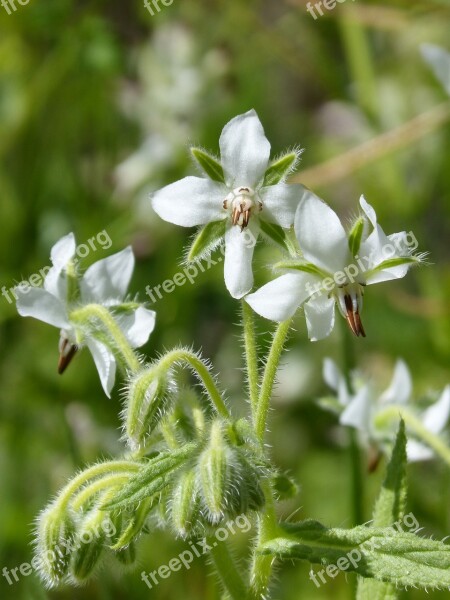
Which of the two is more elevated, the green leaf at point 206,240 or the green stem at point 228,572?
the green leaf at point 206,240

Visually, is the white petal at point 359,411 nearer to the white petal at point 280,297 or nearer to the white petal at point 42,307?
the white petal at point 280,297

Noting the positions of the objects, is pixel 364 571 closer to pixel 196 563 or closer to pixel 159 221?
pixel 196 563

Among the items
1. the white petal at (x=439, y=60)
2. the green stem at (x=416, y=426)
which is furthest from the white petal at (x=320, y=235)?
the white petal at (x=439, y=60)

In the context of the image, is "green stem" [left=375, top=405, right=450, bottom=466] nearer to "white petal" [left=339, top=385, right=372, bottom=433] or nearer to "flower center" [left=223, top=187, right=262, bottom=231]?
"white petal" [left=339, top=385, right=372, bottom=433]

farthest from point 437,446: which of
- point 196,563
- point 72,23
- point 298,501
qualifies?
point 72,23

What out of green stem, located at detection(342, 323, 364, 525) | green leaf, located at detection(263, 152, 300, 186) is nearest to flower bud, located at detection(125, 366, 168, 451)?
green leaf, located at detection(263, 152, 300, 186)

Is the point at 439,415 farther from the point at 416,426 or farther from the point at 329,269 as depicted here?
the point at 329,269
